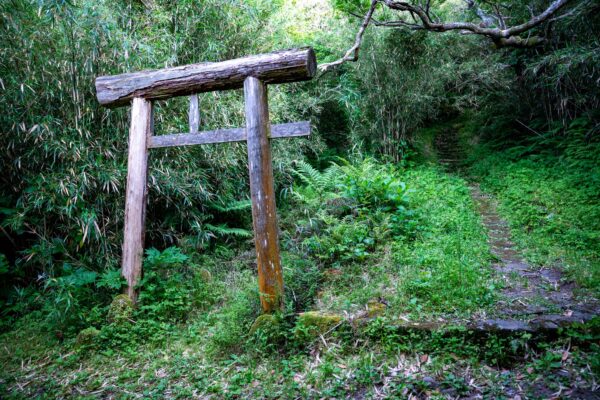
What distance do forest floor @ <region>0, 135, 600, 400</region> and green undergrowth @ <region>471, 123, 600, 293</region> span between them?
210 millimetres

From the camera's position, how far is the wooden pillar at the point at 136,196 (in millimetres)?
4293

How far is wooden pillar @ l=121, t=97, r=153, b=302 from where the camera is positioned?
4.29 m

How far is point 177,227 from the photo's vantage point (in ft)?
19.0

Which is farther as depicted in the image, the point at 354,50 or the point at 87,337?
the point at 354,50

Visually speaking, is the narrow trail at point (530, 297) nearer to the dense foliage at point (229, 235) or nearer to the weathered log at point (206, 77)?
the dense foliage at point (229, 235)

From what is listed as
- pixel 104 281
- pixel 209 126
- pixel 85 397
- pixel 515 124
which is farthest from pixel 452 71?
pixel 85 397

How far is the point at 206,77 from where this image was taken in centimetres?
396

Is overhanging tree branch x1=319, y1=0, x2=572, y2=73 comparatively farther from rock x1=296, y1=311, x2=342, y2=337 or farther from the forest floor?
rock x1=296, y1=311, x2=342, y2=337

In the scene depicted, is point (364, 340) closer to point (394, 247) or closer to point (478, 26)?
point (394, 247)

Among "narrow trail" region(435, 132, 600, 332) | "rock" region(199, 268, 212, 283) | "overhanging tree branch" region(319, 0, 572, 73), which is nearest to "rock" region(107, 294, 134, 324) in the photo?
"rock" region(199, 268, 212, 283)

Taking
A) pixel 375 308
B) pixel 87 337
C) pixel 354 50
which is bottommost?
pixel 87 337

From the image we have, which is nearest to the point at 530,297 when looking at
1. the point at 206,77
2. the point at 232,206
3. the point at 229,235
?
the point at 206,77

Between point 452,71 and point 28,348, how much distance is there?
10118mm

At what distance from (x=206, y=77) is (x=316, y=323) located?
2827 mm
